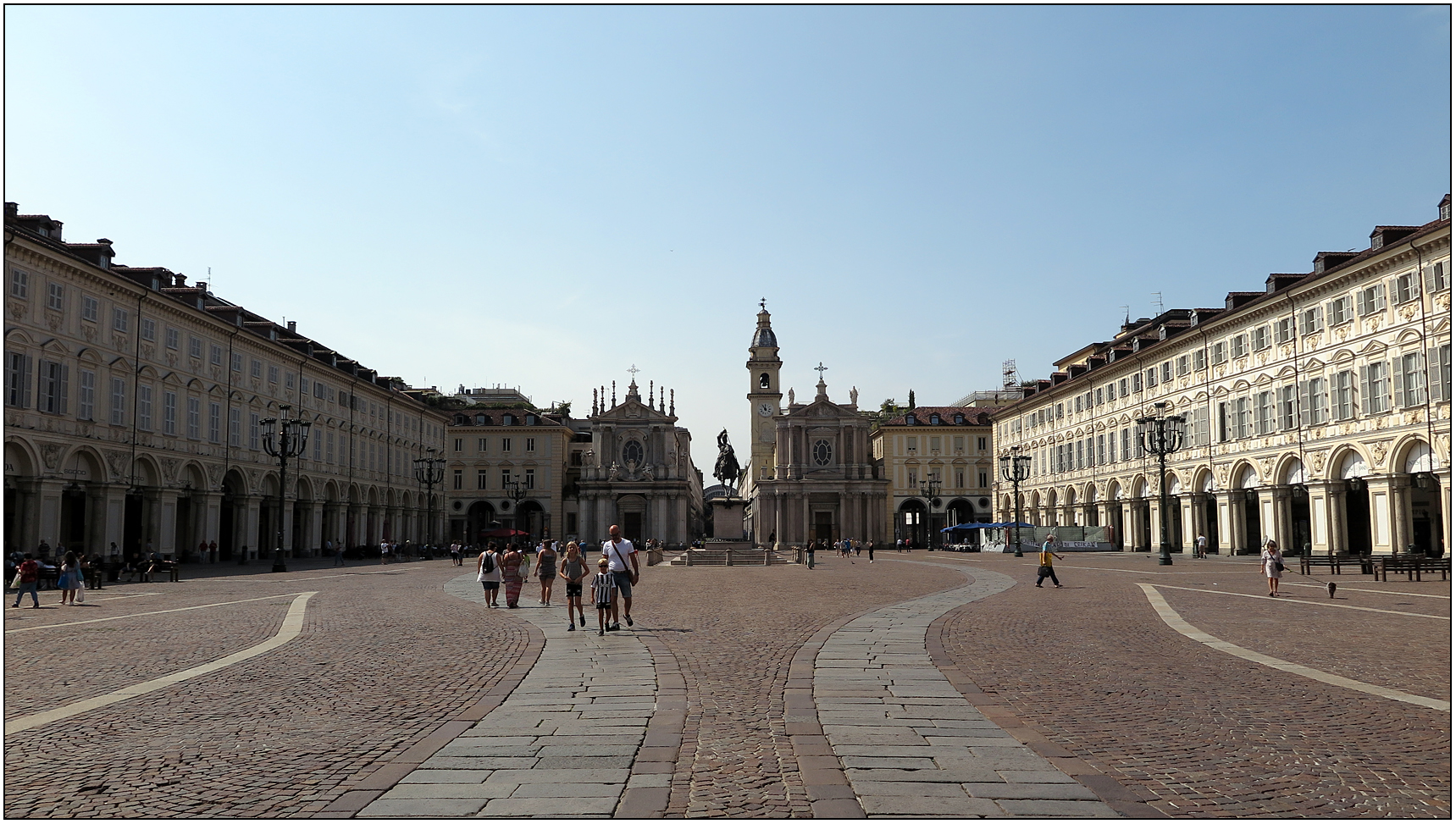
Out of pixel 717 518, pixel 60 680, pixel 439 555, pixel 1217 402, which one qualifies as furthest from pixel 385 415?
pixel 60 680

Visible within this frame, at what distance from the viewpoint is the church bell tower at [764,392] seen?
120 meters

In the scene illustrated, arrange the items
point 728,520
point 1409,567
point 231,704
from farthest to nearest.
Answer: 1. point 728,520
2. point 1409,567
3. point 231,704

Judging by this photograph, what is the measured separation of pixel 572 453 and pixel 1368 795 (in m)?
111

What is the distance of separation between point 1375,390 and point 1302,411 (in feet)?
16.1

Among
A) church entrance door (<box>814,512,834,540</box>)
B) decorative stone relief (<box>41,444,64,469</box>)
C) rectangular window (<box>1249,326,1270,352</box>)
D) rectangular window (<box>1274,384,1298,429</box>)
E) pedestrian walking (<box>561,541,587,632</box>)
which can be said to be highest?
rectangular window (<box>1249,326,1270,352</box>)

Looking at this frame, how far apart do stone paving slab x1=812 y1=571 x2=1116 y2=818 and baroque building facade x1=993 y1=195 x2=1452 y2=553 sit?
30.1m

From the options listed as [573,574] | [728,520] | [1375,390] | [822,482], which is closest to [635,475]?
[822,482]

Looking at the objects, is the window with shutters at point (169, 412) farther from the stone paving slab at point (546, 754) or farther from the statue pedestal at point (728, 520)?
the stone paving slab at point (546, 754)

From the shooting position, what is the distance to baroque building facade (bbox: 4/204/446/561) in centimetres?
3912

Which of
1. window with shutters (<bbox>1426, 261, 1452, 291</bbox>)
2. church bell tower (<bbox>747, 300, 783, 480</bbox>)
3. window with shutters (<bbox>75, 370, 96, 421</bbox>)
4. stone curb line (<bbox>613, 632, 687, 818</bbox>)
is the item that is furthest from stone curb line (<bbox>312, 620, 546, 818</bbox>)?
church bell tower (<bbox>747, 300, 783, 480</bbox>)

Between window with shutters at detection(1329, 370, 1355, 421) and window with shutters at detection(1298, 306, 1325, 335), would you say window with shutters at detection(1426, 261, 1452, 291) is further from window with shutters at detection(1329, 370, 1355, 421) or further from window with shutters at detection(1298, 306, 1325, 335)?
window with shutters at detection(1298, 306, 1325, 335)

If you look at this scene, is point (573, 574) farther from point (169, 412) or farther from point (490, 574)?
point (169, 412)

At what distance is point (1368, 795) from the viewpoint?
6945 millimetres

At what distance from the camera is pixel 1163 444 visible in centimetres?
4409
